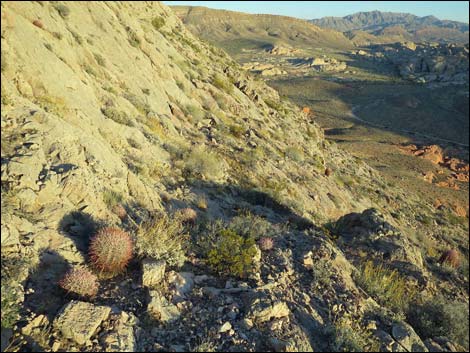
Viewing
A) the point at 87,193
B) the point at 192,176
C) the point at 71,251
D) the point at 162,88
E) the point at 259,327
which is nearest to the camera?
the point at 259,327

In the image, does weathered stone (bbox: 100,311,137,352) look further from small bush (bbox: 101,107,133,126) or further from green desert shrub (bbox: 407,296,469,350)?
small bush (bbox: 101,107,133,126)

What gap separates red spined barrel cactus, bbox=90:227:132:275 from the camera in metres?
6.12

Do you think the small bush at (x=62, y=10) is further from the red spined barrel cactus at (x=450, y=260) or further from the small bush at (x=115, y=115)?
the red spined barrel cactus at (x=450, y=260)

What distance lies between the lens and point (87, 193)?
7176mm

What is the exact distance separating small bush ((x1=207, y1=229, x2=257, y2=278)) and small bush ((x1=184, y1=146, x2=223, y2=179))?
4690 mm

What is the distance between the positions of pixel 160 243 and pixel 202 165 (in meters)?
5.91

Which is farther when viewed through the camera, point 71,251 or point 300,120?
point 300,120

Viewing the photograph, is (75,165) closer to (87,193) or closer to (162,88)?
(87,193)

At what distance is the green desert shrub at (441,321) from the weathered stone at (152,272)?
5.99 m

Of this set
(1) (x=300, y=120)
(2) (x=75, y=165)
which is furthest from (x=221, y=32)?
(2) (x=75, y=165)

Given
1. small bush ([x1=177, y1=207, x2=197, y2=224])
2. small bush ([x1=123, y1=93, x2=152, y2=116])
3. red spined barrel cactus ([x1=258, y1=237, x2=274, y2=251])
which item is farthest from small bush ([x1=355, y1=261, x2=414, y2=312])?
small bush ([x1=123, y1=93, x2=152, y2=116])

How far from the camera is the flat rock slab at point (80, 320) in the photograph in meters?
4.76

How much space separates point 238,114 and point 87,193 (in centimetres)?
1571

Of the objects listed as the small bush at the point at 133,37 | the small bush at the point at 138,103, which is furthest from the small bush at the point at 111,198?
the small bush at the point at 133,37
